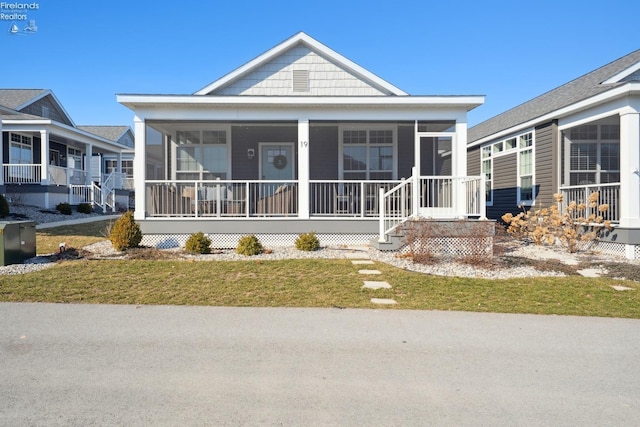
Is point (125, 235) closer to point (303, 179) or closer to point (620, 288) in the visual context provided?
point (303, 179)

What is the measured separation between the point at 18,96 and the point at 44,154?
20.3 ft

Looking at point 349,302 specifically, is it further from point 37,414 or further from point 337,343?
point 37,414

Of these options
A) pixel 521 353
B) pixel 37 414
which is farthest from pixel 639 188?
pixel 37 414

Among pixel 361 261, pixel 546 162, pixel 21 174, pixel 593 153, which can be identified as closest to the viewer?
pixel 361 261

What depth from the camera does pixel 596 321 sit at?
5.64 meters

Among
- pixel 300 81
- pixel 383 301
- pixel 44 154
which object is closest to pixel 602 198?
pixel 383 301

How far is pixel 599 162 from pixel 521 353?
1138 cm

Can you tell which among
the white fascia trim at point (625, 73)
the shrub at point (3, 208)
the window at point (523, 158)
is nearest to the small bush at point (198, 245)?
the shrub at point (3, 208)

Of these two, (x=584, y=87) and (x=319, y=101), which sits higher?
(x=584, y=87)

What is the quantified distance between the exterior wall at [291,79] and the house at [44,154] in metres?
11.6

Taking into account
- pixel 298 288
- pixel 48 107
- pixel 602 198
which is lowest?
pixel 298 288

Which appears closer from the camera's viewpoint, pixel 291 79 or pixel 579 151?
pixel 579 151

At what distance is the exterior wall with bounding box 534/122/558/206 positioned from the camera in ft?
42.0

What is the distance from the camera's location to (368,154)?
1449 centimetres
